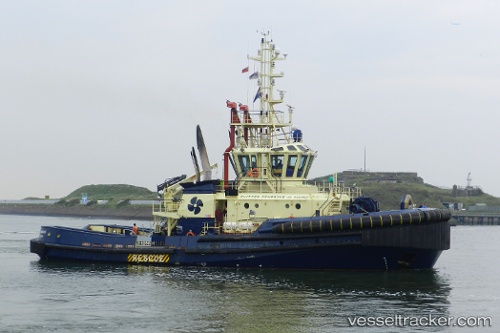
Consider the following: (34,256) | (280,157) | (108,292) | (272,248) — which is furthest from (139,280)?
(34,256)

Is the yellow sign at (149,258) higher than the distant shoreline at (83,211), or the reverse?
the distant shoreline at (83,211)

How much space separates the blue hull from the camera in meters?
28.6

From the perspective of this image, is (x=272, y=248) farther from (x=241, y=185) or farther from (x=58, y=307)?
(x=58, y=307)

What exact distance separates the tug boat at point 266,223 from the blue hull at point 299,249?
0.12 feet

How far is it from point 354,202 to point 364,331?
10.5 meters

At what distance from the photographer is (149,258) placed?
31.6 meters

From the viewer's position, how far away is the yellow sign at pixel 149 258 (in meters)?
31.3

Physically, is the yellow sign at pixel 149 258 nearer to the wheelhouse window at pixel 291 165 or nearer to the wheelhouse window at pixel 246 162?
the wheelhouse window at pixel 246 162

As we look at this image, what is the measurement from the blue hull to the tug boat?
0.12 feet

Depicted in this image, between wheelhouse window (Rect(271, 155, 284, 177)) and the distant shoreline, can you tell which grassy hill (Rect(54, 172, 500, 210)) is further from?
wheelhouse window (Rect(271, 155, 284, 177))

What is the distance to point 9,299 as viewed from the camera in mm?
24594

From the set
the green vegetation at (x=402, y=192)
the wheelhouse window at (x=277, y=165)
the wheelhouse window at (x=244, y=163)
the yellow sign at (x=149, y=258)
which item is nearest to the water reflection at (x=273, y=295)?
the yellow sign at (x=149, y=258)

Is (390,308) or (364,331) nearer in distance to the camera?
(364,331)

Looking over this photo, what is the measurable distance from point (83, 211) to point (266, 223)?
101 meters
